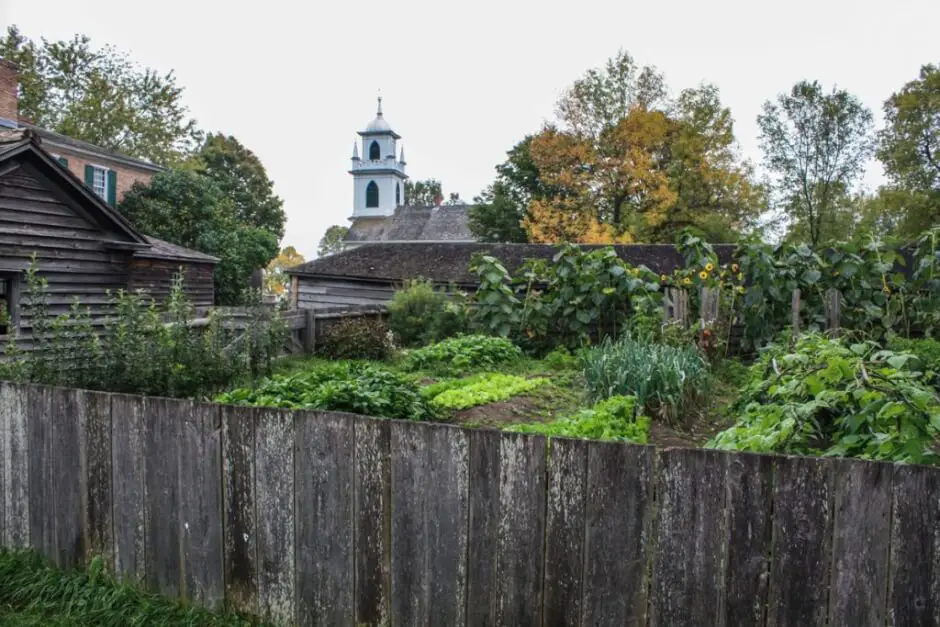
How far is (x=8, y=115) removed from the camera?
24.5m

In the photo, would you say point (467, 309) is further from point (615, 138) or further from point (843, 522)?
point (615, 138)

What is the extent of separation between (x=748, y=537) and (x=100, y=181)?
100.0ft

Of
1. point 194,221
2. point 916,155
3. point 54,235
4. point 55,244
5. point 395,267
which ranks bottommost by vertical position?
point 395,267

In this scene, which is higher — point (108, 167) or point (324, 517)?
point (108, 167)

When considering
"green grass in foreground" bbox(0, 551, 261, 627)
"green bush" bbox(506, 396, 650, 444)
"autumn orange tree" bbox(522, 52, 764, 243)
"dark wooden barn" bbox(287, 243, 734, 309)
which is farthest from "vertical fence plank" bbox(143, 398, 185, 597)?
"autumn orange tree" bbox(522, 52, 764, 243)

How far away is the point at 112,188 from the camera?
27.9 meters

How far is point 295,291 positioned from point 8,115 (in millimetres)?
13377

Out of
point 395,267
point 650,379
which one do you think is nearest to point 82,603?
point 650,379

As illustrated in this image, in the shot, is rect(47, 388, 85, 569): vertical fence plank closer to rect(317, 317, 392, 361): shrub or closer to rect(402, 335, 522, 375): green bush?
rect(402, 335, 522, 375): green bush

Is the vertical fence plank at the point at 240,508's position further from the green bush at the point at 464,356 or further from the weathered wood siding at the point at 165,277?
the weathered wood siding at the point at 165,277

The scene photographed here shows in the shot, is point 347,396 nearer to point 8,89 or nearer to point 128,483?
point 128,483

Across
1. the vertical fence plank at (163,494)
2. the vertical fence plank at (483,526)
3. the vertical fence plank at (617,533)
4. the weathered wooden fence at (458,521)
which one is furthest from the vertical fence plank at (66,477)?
the vertical fence plank at (617,533)

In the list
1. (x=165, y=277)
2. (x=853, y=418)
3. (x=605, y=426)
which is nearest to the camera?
(x=853, y=418)

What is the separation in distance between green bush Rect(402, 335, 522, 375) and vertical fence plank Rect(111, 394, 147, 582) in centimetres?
597
